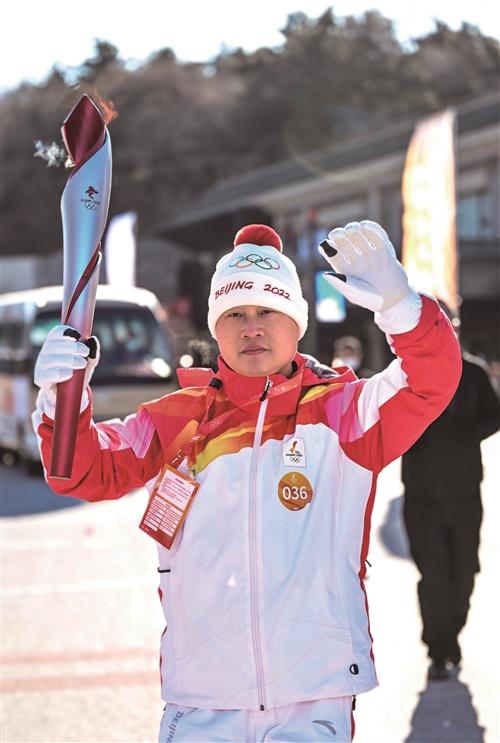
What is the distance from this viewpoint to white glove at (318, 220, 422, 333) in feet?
8.16

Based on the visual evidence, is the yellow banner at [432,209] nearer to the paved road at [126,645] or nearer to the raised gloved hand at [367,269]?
the paved road at [126,645]

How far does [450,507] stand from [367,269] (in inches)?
131

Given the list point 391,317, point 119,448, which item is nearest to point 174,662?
point 119,448

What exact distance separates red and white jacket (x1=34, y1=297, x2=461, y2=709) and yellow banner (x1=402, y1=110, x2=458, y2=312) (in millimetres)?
7761

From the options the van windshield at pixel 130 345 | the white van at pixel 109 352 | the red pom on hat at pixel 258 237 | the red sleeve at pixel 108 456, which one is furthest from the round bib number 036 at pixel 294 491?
the van windshield at pixel 130 345

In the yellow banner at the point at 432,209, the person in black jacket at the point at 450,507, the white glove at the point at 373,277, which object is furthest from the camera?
the yellow banner at the point at 432,209

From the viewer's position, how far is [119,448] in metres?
2.75

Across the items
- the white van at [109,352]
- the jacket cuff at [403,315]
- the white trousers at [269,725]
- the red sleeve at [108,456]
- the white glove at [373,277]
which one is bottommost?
the white trousers at [269,725]

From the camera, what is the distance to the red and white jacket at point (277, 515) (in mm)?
2551

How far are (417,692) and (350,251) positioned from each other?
10.8 feet

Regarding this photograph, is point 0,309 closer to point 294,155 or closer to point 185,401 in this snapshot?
point 185,401

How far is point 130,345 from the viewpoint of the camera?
15914mm

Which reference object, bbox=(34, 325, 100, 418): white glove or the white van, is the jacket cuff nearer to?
bbox=(34, 325, 100, 418): white glove

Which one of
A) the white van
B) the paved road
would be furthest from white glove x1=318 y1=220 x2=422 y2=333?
the white van
